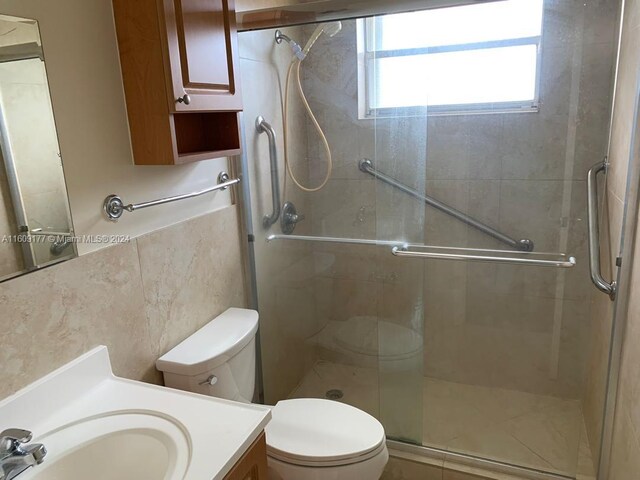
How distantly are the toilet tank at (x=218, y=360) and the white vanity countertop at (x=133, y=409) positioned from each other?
0.22m

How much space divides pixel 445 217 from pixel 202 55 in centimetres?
144

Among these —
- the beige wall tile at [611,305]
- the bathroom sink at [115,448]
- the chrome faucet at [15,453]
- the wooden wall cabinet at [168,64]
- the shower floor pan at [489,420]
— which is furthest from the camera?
the shower floor pan at [489,420]

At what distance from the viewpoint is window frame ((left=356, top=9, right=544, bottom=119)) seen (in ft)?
6.94

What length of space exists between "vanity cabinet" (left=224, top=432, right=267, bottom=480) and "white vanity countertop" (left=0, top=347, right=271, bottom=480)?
30 millimetres

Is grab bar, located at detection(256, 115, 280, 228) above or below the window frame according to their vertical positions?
below

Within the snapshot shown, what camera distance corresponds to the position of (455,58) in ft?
7.18

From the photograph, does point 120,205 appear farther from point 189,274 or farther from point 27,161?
point 189,274

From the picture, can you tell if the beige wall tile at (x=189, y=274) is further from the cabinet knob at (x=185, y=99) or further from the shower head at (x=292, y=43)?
the shower head at (x=292, y=43)

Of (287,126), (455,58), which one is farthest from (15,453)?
(455,58)

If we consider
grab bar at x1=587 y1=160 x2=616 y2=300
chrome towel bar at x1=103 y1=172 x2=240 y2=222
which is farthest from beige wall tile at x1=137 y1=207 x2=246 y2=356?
grab bar at x1=587 y1=160 x2=616 y2=300

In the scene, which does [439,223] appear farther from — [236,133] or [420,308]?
[236,133]

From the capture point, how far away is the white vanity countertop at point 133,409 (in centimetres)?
107

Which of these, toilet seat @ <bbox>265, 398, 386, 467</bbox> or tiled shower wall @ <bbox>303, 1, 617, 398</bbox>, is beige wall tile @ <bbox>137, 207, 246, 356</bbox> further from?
tiled shower wall @ <bbox>303, 1, 617, 398</bbox>

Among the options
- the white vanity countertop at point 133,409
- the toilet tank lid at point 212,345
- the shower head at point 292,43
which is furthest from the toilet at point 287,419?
the shower head at point 292,43
